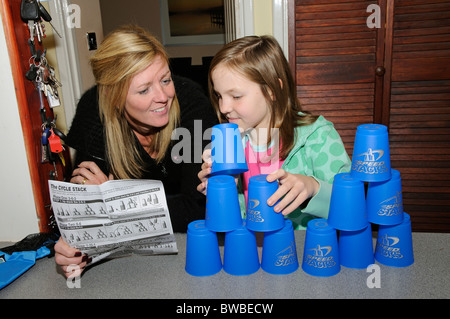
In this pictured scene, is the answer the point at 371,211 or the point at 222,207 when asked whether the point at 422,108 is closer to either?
the point at 371,211

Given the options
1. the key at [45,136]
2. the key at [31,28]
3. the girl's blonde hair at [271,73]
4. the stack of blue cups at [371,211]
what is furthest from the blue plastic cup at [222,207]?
the key at [31,28]

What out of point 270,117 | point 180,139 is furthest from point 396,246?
point 180,139

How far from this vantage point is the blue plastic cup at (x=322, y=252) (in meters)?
0.82

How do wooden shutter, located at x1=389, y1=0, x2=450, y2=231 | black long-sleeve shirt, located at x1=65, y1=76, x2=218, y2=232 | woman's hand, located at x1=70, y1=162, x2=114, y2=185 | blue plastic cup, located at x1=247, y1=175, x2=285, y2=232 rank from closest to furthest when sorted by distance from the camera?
blue plastic cup, located at x1=247, y1=175, x2=285, y2=232
woman's hand, located at x1=70, y1=162, x2=114, y2=185
black long-sleeve shirt, located at x1=65, y1=76, x2=218, y2=232
wooden shutter, located at x1=389, y1=0, x2=450, y2=231

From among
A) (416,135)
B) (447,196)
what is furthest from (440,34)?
(447,196)

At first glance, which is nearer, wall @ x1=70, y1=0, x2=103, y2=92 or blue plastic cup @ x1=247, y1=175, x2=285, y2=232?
blue plastic cup @ x1=247, y1=175, x2=285, y2=232

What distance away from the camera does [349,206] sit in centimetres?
83

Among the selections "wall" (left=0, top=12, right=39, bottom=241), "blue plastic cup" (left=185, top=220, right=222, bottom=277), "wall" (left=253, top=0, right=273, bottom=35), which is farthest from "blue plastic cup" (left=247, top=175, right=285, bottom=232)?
"wall" (left=253, top=0, right=273, bottom=35)

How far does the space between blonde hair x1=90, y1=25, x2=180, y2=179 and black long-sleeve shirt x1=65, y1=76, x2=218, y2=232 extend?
1.2 inches

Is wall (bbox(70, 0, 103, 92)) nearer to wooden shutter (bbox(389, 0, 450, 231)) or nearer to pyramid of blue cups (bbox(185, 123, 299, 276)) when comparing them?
pyramid of blue cups (bbox(185, 123, 299, 276))

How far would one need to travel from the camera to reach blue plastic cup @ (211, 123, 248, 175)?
0.93 metres

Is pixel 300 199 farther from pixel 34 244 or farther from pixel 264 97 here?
pixel 34 244

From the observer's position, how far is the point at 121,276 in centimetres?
88

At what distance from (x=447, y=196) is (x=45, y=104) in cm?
220
